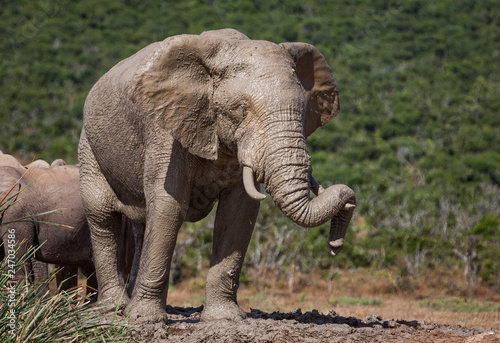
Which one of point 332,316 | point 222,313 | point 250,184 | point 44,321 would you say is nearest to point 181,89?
point 250,184

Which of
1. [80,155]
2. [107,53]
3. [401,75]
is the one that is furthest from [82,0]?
[80,155]

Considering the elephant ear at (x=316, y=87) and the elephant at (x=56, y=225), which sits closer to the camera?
the elephant ear at (x=316, y=87)

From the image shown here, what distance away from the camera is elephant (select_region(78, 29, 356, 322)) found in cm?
522

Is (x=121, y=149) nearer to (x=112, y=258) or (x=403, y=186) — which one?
(x=112, y=258)

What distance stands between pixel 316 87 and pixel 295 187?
1.52m

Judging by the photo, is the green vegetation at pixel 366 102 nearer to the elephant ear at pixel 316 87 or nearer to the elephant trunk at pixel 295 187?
the elephant ear at pixel 316 87

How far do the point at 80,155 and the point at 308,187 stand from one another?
2.89 meters

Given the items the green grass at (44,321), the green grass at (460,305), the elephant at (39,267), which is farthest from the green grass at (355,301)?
the green grass at (44,321)

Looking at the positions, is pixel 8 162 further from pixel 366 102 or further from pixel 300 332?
pixel 366 102

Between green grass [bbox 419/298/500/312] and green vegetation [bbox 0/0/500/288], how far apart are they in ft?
4.35

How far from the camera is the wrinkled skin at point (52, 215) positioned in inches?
283

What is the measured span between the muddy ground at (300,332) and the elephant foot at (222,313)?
0.16 metres

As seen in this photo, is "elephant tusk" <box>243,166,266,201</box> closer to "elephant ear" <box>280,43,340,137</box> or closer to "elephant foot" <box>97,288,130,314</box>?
"elephant ear" <box>280,43,340,137</box>

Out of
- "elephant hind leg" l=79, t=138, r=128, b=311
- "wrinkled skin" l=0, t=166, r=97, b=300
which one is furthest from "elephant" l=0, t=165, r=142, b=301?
"elephant hind leg" l=79, t=138, r=128, b=311
